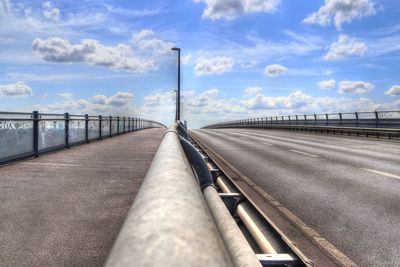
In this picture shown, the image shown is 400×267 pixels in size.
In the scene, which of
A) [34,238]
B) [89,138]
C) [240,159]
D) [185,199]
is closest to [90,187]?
[34,238]

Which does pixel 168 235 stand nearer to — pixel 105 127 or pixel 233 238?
pixel 233 238

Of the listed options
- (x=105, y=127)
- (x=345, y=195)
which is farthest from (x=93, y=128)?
(x=345, y=195)

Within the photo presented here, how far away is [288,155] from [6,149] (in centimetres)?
993

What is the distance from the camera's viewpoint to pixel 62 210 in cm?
646

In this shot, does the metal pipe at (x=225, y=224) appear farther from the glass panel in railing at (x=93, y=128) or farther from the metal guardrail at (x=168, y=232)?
the glass panel in railing at (x=93, y=128)

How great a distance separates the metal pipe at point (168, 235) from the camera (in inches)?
46.6

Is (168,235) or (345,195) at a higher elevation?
(168,235)

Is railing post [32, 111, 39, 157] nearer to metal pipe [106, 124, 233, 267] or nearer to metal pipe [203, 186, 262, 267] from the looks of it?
metal pipe [203, 186, 262, 267]

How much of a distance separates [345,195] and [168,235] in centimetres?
801

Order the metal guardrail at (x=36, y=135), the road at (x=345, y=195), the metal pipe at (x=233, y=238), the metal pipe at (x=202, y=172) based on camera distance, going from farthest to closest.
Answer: the metal guardrail at (x=36, y=135) → the road at (x=345, y=195) → the metal pipe at (x=202, y=172) → the metal pipe at (x=233, y=238)

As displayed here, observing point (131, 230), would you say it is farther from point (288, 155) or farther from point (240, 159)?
point (288, 155)

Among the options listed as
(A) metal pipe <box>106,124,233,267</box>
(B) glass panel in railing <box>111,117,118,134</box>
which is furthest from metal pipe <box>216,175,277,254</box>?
(B) glass panel in railing <box>111,117,118,134</box>

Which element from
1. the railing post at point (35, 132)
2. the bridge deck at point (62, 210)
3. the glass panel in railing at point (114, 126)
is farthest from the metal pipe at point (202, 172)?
the glass panel in railing at point (114, 126)

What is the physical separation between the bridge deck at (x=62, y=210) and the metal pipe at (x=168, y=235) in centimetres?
297
